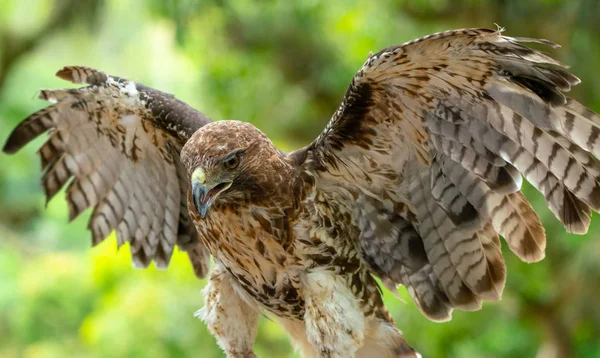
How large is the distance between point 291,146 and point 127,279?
7.85 ft

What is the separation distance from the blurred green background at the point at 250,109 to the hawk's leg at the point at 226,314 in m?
2.94

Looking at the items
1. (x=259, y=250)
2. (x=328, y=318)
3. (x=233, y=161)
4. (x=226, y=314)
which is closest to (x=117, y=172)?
(x=226, y=314)

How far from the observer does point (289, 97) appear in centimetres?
997

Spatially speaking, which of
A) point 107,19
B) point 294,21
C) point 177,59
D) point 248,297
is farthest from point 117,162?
point 177,59

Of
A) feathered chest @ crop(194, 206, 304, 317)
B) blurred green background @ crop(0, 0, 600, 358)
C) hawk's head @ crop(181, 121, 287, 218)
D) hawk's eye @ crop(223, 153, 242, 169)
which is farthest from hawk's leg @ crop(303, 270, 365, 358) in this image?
blurred green background @ crop(0, 0, 600, 358)

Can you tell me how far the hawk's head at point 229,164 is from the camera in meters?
3.20

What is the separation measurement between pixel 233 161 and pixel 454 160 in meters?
0.88

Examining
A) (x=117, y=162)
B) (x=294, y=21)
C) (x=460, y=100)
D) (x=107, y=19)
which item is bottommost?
(x=107, y=19)

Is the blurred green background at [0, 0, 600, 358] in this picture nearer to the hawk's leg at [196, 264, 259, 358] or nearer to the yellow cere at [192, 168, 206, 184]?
the hawk's leg at [196, 264, 259, 358]

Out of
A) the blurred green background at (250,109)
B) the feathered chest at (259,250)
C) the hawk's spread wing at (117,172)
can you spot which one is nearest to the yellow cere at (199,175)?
the feathered chest at (259,250)

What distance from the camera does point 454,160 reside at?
349cm

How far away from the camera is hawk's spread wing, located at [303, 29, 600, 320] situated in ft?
10.4

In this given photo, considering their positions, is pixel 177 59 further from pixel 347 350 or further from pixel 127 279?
pixel 347 350

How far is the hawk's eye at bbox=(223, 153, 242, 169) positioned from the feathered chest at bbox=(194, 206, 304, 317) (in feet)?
0.73
